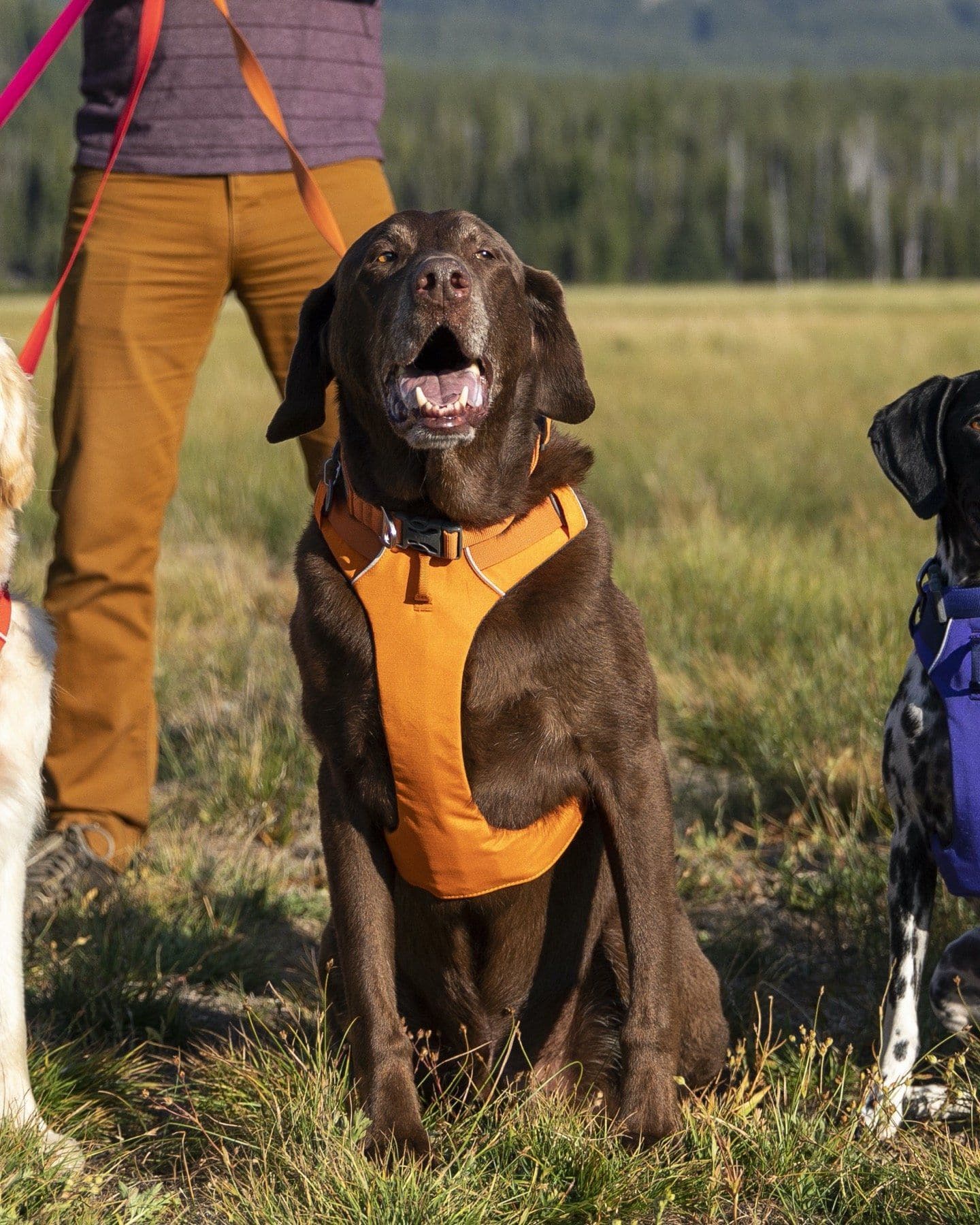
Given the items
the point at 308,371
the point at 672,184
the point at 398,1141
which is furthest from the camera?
the point at 672,184

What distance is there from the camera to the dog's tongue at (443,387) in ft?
8.30

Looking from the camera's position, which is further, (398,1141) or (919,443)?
(919,443)

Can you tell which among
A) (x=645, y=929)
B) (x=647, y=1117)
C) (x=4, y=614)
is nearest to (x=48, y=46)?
(x=4, y=614)

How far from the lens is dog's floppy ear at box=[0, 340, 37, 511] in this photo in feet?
8.46

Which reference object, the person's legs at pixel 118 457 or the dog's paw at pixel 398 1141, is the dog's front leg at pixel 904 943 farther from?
the person's legs at pixel 118 457

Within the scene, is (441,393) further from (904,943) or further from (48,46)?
(904,943)

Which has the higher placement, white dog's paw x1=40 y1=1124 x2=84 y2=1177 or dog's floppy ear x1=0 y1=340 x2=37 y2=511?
dog's floppy ear x1=0 y1=340 x2=37 y2=511

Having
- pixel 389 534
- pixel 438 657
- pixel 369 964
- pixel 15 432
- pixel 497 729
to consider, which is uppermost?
pixel 15 432

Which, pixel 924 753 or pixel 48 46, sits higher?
pixel 48 46

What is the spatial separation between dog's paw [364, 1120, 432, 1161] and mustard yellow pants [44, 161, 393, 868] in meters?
1.67

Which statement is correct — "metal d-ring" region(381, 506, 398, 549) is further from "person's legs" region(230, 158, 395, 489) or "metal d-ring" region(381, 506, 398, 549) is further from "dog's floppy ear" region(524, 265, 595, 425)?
"person's legs" region(230, 158, 395, 489)

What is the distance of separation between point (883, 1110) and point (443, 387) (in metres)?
1.54

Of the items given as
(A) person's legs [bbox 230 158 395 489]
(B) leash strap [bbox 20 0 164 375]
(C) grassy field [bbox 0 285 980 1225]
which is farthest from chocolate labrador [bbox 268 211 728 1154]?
(A) person's legs [bbox 230 158 395 489]

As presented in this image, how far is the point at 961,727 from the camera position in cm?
269
